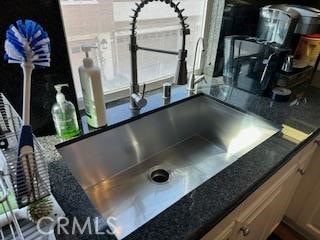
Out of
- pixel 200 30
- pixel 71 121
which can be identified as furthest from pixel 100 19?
pixel 200 30

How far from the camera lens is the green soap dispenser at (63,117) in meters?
0.81

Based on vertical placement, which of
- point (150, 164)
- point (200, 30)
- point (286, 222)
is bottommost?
point (286, 222)

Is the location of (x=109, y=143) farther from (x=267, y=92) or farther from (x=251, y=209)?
(x=267, y=92)

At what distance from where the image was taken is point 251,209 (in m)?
0.86

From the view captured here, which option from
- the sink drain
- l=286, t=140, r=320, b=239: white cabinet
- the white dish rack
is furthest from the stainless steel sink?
l=286, t=140, r=320, b=239: white cabinet

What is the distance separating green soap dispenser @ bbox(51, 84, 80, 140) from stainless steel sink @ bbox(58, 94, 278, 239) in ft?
0.16

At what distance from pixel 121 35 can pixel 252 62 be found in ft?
2.17

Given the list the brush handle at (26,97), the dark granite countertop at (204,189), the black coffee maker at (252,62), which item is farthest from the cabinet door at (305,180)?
the brush handle at (26,97)

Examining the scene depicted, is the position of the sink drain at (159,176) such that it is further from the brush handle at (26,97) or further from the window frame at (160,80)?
the brush handle at (26,97)

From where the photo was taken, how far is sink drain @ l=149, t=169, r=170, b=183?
42.1 inches

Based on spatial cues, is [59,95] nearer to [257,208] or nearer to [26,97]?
[26,97]

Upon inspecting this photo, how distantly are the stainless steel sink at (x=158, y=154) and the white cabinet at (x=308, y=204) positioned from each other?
48cm

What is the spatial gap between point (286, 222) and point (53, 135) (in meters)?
1.60

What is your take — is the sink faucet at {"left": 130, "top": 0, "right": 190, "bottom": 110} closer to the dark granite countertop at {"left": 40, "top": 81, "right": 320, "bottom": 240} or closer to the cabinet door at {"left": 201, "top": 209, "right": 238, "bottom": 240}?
the dark granite countertop at {"left": 40, "top": 81, "right": 320, "bottom": 240}
